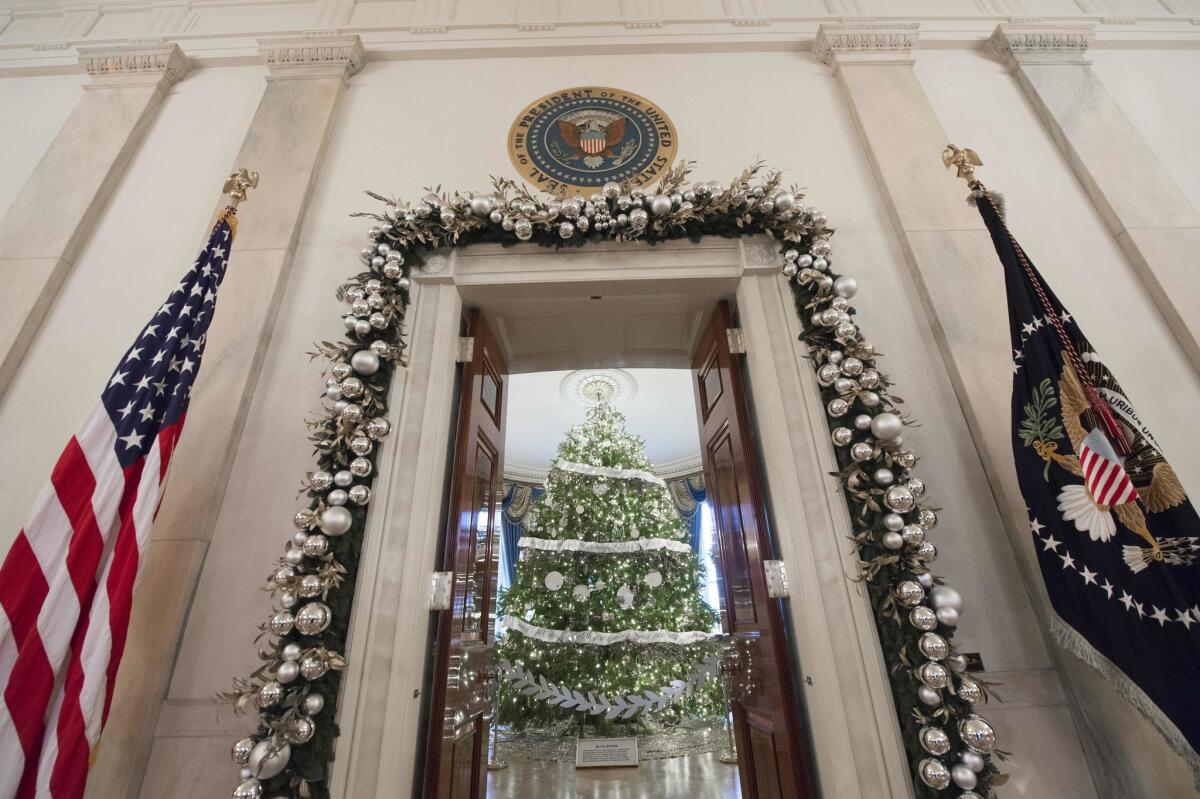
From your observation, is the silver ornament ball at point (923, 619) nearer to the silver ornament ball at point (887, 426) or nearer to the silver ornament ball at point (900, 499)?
the silver ornament ball at point (900, 499)

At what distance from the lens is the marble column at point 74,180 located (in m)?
2.23

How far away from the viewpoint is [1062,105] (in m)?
2.80

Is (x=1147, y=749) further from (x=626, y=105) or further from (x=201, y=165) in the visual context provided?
(x=201, y=165)

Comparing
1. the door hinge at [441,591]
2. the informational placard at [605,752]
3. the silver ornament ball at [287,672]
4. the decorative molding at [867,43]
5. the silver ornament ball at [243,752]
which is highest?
the decorative molding at [867,43]

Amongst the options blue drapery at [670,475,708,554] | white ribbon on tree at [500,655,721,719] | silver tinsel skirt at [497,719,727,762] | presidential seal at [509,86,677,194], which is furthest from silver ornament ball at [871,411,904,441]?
blue drapery at [670,475,708,554]

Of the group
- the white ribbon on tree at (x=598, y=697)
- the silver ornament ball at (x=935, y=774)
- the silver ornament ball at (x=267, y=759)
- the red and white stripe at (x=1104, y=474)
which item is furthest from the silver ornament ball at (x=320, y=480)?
the white ribbon on tree at (x=598, y=697)

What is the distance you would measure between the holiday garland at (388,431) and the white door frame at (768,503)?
0.22ft

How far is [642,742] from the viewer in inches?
175

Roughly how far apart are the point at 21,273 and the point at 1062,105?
5.51 meters

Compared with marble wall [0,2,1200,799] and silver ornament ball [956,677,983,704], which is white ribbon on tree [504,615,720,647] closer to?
marble wall [0,2,1200,799]

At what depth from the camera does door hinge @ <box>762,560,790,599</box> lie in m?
1.80

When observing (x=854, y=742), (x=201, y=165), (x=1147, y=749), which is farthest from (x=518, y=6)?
(x=1147, y=749)

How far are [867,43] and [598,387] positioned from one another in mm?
5003

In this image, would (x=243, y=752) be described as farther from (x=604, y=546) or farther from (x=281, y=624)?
(x=604, y=546)
